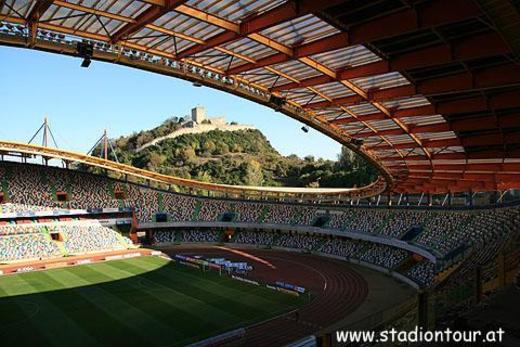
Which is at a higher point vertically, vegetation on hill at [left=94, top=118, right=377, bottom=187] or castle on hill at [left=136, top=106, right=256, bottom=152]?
castle on hill at [left=136, top=106, right=256, bottom=152]

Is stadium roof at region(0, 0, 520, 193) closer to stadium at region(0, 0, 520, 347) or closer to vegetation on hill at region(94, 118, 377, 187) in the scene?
stadium at region(0, 0, 520, 347)

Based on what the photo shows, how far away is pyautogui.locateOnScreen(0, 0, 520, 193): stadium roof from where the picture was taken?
13.5 metres

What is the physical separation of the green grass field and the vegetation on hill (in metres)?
66.4

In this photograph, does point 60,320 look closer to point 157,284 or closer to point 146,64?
point 157,284

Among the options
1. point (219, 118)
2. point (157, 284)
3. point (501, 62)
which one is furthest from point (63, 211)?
point (219, 118)

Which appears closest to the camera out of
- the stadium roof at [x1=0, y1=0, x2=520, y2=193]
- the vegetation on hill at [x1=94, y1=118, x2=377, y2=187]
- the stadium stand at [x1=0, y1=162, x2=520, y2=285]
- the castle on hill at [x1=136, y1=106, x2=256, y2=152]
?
the stadium roof at [x1=0, y1=0, x2=520, y2=193]

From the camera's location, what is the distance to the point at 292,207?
61156 millimetres

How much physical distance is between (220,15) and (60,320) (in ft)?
74.6

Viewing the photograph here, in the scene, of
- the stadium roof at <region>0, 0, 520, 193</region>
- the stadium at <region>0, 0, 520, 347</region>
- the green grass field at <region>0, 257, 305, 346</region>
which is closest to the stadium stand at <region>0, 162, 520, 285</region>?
the stadium at <region>0, 0, 520, 347</region>

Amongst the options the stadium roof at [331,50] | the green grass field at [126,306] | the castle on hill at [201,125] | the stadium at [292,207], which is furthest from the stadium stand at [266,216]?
the castle on hill at [201,125]

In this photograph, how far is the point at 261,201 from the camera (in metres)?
64.6

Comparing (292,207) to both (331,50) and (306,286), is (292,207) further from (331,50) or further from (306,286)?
(331,50)

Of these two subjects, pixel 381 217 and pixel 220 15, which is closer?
pixel 220 15

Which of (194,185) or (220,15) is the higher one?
(220,15)
